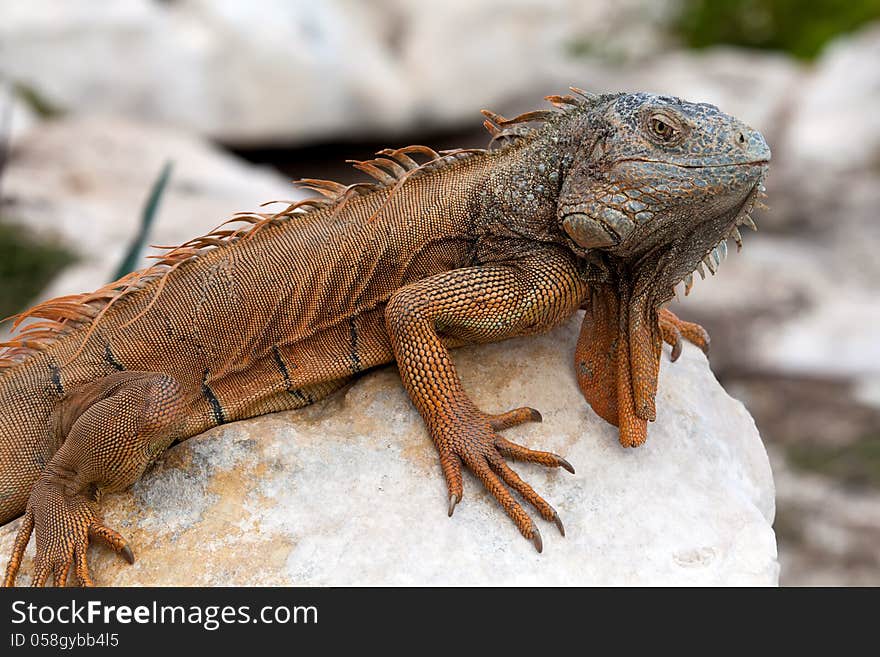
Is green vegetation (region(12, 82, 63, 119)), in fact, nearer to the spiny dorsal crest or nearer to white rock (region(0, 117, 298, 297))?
white rock (region(0, 117, 298, 297))

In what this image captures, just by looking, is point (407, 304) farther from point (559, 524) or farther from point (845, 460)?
point (845, 460)

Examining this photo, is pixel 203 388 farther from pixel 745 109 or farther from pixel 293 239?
pixel 745 109

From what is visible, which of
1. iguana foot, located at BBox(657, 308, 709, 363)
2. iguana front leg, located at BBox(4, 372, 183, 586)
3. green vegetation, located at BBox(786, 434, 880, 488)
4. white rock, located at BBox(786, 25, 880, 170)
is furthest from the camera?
white rock, located at BBox(786, 25, 880, 170)

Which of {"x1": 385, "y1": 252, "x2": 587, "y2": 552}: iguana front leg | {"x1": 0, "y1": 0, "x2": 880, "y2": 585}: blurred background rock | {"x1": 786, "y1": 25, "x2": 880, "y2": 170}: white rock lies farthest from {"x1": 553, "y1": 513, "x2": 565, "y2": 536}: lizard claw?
{"x1": 786, "y1": 25, "x2": 880, "y2": 170}: white rock

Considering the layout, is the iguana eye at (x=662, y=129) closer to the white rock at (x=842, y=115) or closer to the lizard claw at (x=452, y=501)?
the lizard claw at (x=452, y=501)

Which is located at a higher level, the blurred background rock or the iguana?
the iguana

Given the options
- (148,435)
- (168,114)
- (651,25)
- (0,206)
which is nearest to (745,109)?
(651,25)
